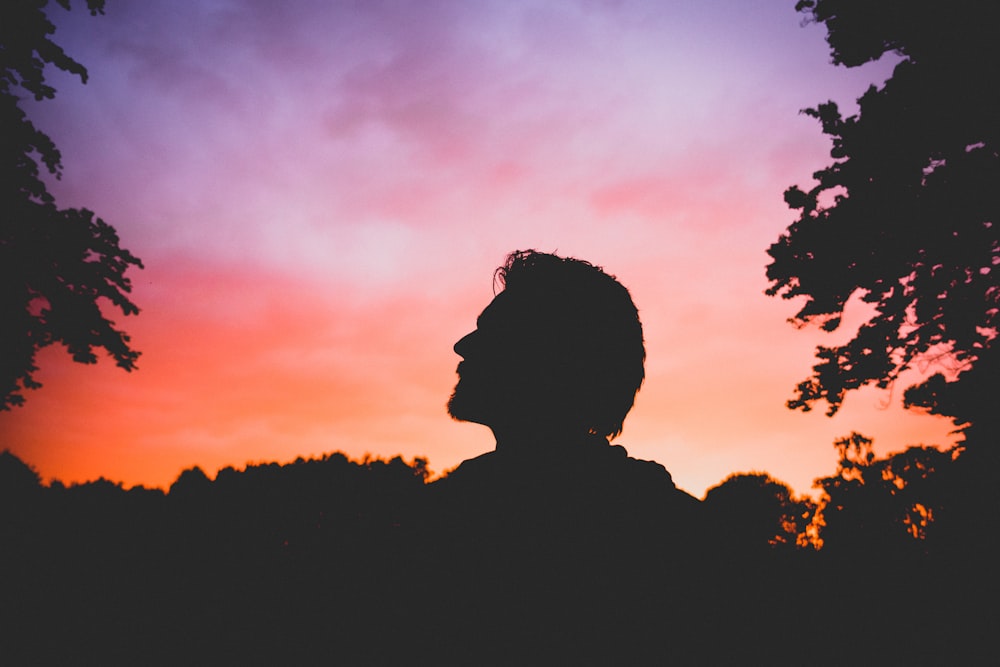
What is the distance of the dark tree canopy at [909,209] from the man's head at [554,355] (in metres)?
10.1

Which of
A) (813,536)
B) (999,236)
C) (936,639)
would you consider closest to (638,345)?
(936,639)

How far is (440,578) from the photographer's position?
1756 mm

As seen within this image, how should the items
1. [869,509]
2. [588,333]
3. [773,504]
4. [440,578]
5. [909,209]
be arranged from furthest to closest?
[773,504] → [869,509] → [909,209] → [588,333] → [440,578]

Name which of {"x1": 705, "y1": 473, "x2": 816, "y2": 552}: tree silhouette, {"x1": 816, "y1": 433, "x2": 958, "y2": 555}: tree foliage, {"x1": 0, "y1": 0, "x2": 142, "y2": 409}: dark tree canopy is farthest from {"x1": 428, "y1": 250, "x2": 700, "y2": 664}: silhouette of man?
{"x1": 705, "y1": 473, "x2": 816, "y2": 552}: tree silhouette

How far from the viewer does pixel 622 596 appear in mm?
1725

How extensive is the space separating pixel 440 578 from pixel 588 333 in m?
1.18

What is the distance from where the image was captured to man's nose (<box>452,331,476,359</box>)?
2209mm

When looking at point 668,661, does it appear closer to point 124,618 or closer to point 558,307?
point 558,307

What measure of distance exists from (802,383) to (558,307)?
10484 millimetres

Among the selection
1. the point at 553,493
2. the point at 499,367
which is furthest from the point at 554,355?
the point at 553,493

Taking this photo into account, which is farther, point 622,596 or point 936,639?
point 936,639

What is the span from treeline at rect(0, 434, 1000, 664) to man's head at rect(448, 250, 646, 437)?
0.48 metres

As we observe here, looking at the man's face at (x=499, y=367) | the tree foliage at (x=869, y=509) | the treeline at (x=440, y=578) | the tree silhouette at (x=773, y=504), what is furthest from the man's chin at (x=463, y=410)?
the tree silhouette at (x=773, y=504)

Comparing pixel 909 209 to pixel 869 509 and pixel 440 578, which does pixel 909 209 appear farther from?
pixel 869 509
